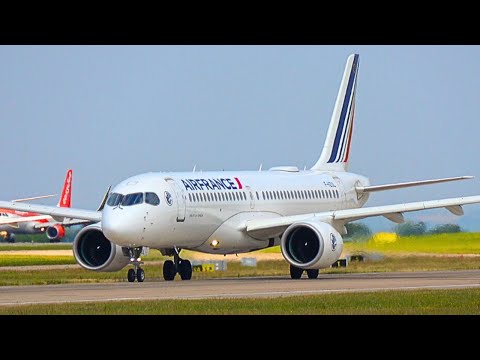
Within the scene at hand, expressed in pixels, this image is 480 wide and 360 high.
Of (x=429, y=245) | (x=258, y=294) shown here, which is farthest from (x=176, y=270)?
(x=429, y=245)

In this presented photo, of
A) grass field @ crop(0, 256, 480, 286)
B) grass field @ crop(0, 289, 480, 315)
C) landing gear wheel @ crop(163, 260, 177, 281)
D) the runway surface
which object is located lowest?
grass field @ crop(0, 289, 480, 315)

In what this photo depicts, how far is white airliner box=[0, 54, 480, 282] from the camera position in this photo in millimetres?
43969

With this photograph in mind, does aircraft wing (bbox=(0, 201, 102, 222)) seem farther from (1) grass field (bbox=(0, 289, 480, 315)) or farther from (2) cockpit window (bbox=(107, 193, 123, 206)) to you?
(1) grass field (bbox=(0, 289, 480, 315))

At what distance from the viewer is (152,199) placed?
44094mm

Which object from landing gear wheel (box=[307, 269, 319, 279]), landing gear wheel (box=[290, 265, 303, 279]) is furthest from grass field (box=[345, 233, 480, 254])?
landing gear wheel (box=[290, 265, 303, 279])

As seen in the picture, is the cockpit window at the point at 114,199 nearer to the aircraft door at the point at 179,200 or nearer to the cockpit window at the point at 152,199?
the cockpit window at the point at 152,199

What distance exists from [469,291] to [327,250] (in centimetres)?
1148

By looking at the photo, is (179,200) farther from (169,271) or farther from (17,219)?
(17,219)

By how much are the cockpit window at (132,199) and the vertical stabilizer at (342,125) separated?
14620 mm

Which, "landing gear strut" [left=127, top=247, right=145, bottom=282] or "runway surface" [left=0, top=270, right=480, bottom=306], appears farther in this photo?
"landing gear strut" [left=127, top=247, right=145, bottom=282]

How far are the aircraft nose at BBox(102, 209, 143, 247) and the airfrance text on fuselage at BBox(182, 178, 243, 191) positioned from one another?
3377 millimetres

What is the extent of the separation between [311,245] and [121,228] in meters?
7.42

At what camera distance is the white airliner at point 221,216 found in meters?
44.0
